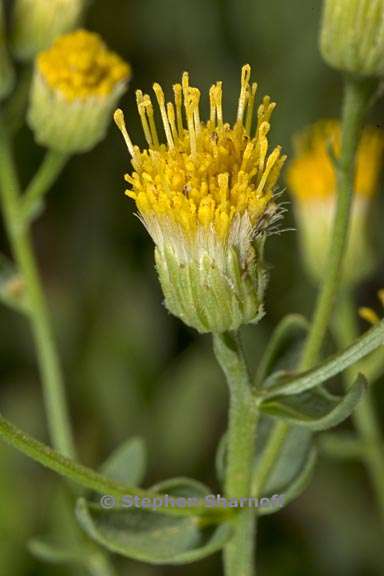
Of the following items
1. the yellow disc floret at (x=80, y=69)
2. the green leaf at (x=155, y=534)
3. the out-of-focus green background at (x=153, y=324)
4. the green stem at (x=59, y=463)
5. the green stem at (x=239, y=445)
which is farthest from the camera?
the out-of-focus green background at (x=153, y=324)

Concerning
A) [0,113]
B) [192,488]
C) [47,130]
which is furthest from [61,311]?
[192,488]

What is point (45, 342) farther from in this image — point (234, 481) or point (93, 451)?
point (93, 451)

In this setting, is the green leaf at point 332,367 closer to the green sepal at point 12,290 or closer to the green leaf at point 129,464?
the green leaf at point 129,464

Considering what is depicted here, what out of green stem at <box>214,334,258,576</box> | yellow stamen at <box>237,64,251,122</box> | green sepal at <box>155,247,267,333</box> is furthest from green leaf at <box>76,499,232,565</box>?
yellow stamen at <box>237,64,251,122</box>

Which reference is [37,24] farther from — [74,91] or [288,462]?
[288,462]

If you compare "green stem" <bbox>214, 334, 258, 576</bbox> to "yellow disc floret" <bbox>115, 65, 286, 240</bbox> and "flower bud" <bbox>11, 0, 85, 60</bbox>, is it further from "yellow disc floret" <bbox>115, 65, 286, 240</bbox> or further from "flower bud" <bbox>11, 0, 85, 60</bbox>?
"flower bud" <bbox>11, 0, 85, 60</bbox>

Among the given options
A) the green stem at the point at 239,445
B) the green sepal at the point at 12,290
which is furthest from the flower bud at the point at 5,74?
the green stem at the point at 239,445
